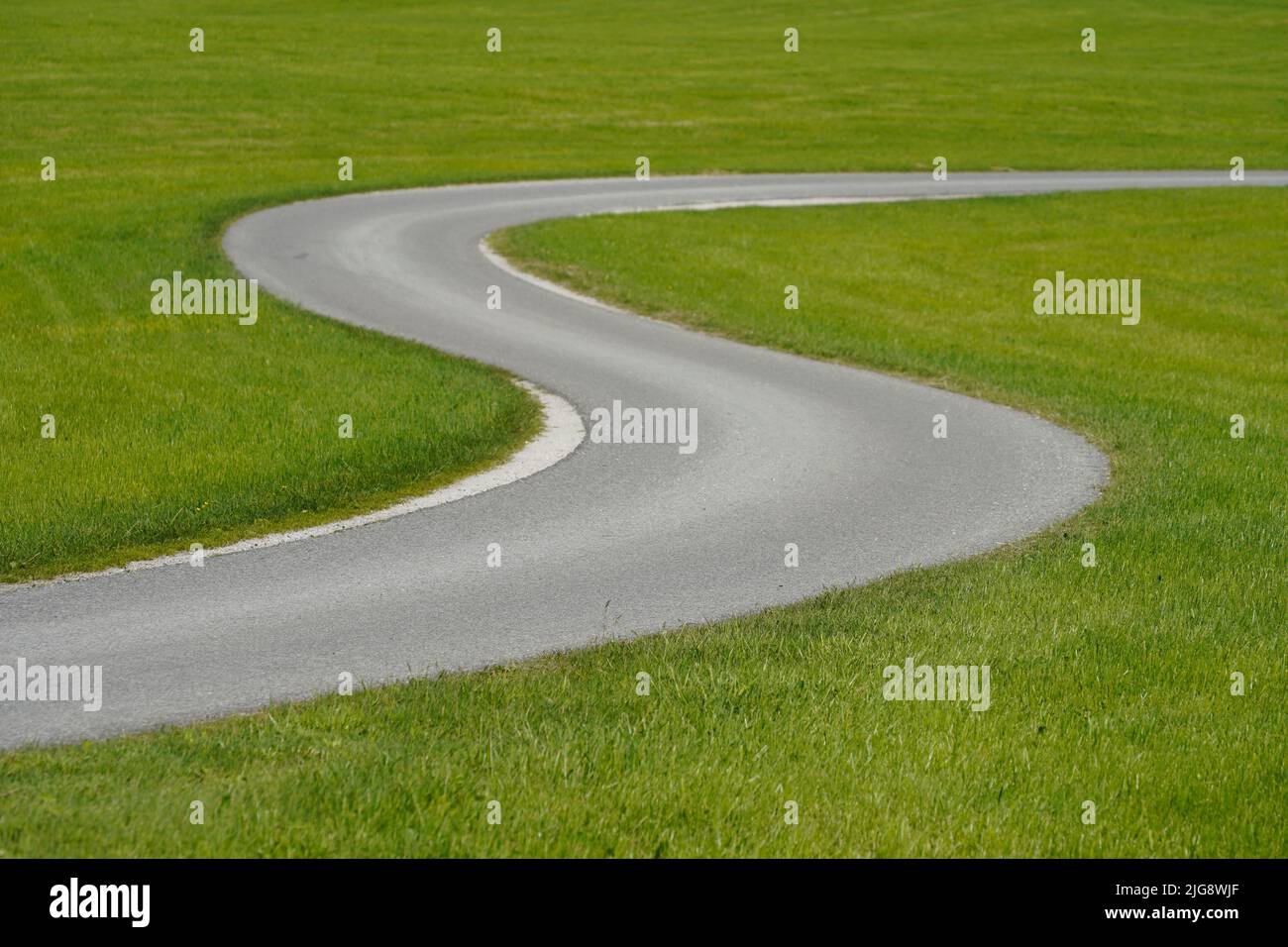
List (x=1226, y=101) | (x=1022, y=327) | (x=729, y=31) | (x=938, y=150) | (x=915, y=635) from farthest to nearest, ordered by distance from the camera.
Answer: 1. (x=729, y=31)
2. (x=1226, y=101)
3. (x=938, y=150)
4. (x=1022, y=327)
5. (x=915, y=635)

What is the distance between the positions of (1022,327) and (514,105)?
37.0 meters

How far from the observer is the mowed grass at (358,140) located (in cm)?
1275

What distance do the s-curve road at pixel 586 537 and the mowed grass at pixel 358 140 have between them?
3.54 ft

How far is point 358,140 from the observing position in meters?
48.7

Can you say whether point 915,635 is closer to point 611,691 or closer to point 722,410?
point 611,691

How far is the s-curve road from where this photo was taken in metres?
8.55

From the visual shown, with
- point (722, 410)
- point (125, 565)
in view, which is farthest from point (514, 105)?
point (125, 565)
